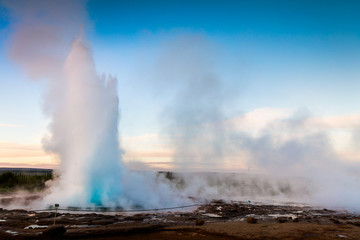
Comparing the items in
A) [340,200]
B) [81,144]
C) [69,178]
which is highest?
[81,144]

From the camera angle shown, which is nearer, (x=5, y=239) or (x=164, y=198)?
(x=5, y=239)

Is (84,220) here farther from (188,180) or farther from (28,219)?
(188,180)

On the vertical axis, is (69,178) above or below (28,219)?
above

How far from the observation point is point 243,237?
1162cm

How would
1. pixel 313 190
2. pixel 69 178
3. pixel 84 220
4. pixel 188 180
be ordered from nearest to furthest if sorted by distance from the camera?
pixel 84 220
pixel 69 178
pixel 313 190
pixel 188 180

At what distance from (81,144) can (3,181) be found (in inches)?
1171

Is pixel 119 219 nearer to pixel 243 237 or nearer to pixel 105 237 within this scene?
pixel 105 237

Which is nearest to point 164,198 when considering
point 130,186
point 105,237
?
point 130,186

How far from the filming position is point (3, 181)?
1713 inches

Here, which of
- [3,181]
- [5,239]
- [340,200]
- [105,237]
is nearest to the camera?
[5,239]

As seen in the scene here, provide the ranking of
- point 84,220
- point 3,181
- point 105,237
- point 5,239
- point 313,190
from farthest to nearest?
point 3,181, point 313,190, point 84,220, point 105,237, point 5,239

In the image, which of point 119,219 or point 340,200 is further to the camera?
point 340,200

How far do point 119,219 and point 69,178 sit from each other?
32.9 feet

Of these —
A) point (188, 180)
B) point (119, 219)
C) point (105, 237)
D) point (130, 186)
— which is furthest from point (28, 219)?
point (188, 180)
